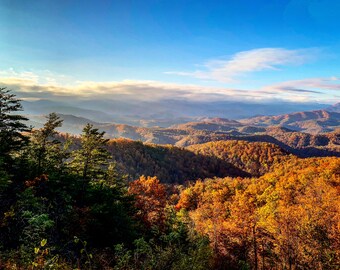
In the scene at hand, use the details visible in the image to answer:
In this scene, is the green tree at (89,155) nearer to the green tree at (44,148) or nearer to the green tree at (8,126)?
the green tree at (44,148)

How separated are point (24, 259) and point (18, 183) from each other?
23.0 m

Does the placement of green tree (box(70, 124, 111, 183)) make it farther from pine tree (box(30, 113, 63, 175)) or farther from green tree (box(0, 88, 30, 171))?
green tree (box(0, 88, 30, 171))

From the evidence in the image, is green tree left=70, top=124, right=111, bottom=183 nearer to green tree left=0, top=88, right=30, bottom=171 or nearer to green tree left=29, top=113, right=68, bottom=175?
green tree left=29, top=113, right=68, bottom=175

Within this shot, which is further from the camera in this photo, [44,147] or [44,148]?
[44,147]

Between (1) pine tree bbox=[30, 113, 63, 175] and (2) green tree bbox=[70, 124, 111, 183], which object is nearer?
(1) pine tree bbox=[30, 113, 63, 175]

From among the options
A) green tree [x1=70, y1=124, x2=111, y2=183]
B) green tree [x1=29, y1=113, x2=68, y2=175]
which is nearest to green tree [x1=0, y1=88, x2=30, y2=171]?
green tree [x1=29, y1=113, x2=68, y2=175]

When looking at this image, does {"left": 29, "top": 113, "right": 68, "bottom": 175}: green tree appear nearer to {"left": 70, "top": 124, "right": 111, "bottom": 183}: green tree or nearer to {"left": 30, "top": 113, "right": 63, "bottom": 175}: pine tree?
{"left": 30, "top": 113, "right": 63, "bottom": 175}: pine tree

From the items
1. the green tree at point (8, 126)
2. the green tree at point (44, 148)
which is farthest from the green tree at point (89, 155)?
the green tree at point (8, 126)

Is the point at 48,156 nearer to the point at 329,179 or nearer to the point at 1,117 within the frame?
the point at 1,117

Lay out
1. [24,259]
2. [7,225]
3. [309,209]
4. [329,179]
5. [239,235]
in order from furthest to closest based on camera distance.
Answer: [329,179] → [239,235] → [309,209] → [7,225] → [24,259]

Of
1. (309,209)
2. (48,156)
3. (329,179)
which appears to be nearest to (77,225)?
(48,156)

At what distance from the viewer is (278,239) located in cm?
3738

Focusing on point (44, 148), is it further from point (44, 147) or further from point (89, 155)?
point (89, 155)

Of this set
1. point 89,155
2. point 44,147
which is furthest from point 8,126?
point 89,155
